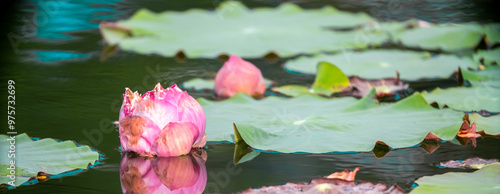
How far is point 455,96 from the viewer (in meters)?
2.45

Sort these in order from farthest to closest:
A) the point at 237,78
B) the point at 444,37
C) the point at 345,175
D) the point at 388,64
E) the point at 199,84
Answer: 1. the point at 444,37
2. the point at 388,64
3. the point at 199,84
4. the point at 237,78
5. the point at 345,175

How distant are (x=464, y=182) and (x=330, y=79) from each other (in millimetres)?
1141

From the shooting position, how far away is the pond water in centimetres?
165

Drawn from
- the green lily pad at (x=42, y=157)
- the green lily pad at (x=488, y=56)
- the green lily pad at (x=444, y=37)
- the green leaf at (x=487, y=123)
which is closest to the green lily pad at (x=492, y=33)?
the green lily pad at (x=444, y=37)

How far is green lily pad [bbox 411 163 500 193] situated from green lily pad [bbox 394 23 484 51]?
199cm

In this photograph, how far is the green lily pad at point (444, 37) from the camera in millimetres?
3537

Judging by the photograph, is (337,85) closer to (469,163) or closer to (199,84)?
(199,84)

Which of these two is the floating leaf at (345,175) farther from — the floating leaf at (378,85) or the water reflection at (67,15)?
the water reflection at (67,15)

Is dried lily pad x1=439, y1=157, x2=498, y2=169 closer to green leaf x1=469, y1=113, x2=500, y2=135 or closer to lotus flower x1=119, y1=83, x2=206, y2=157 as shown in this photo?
green leaf x1=469, y1=113, x2=500, y2=135

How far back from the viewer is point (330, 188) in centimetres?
145

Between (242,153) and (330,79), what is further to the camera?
(330,79)

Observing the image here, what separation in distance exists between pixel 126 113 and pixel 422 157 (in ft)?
2.66

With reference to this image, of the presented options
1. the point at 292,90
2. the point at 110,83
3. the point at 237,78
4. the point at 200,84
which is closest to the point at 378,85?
the point at 292,90

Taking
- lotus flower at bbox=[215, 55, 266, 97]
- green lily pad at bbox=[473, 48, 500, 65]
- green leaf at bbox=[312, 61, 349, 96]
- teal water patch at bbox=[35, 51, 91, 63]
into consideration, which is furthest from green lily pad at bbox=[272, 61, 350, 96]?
teal water patch at bbox=[35, 51, 91, 63]
